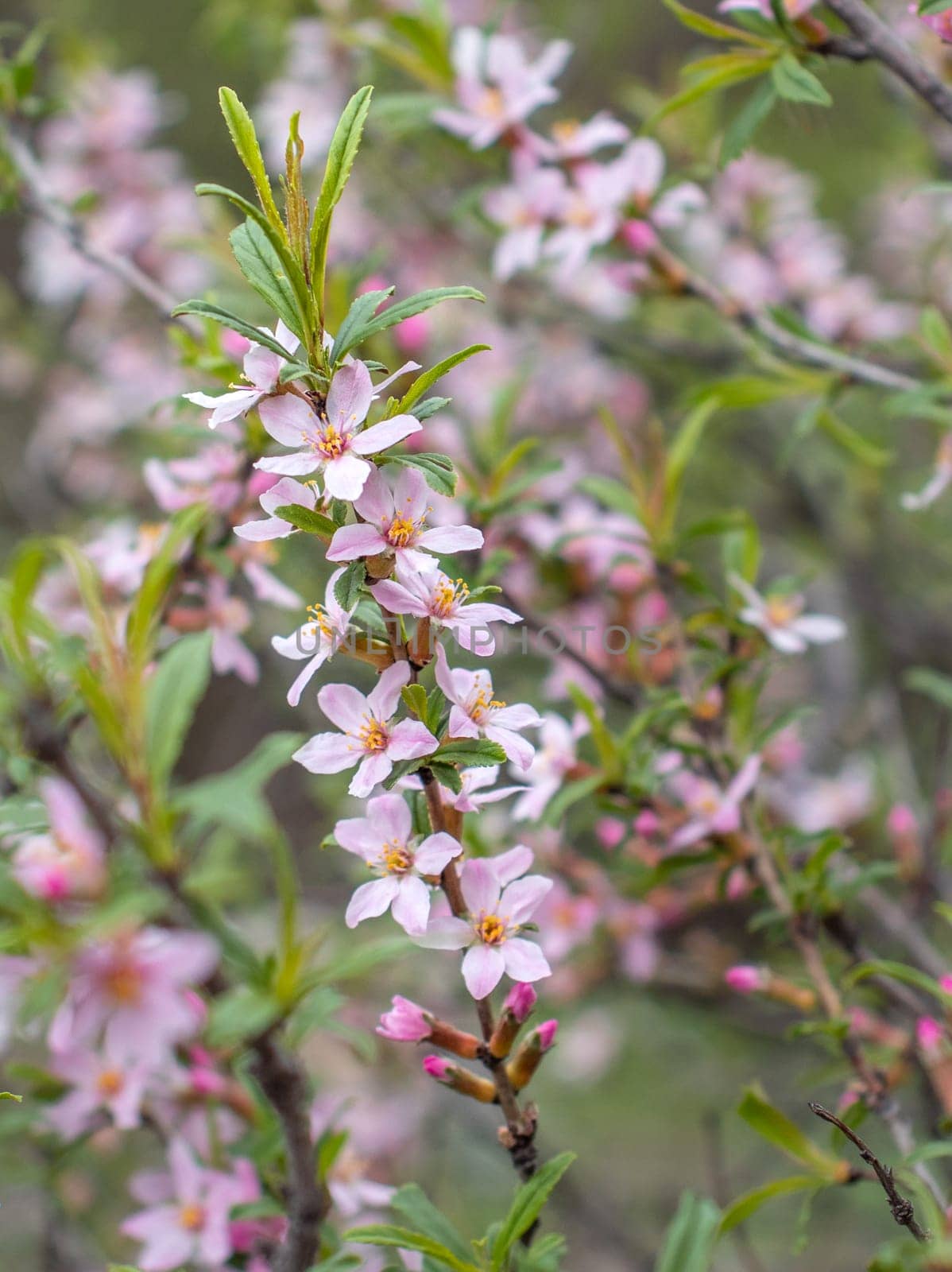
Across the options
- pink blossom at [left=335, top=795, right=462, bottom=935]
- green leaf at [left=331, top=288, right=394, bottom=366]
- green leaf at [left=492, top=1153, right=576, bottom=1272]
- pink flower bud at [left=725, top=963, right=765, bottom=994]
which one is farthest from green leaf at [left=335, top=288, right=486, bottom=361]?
pink flower bud at [left=725, top=963, right=765, bottom=994]

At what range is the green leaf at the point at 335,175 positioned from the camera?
613mm

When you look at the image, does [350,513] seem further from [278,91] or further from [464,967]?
[278,91]

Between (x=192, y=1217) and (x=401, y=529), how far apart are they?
1.92 feet

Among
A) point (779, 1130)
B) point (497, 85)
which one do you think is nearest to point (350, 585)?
point (779, 1130)

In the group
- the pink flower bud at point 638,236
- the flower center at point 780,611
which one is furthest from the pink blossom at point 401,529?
the pink flower bud at point 638,236

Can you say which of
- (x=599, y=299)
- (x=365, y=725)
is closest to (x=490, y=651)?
(x=365, y=725)

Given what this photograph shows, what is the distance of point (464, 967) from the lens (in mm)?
624

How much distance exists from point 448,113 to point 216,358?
48 centimetres

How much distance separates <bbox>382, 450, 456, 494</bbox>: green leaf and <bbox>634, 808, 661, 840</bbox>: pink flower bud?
453mm

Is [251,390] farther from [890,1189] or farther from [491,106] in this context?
[491,106]

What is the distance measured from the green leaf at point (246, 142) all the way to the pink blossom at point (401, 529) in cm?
17

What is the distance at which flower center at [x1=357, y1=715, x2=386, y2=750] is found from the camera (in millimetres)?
612

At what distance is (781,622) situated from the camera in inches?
39.5

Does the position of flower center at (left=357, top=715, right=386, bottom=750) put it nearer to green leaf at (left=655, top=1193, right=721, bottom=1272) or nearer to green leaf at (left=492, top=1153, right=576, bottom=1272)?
green leaf at (left=492, top=1153, right=576, bottom=1272)
